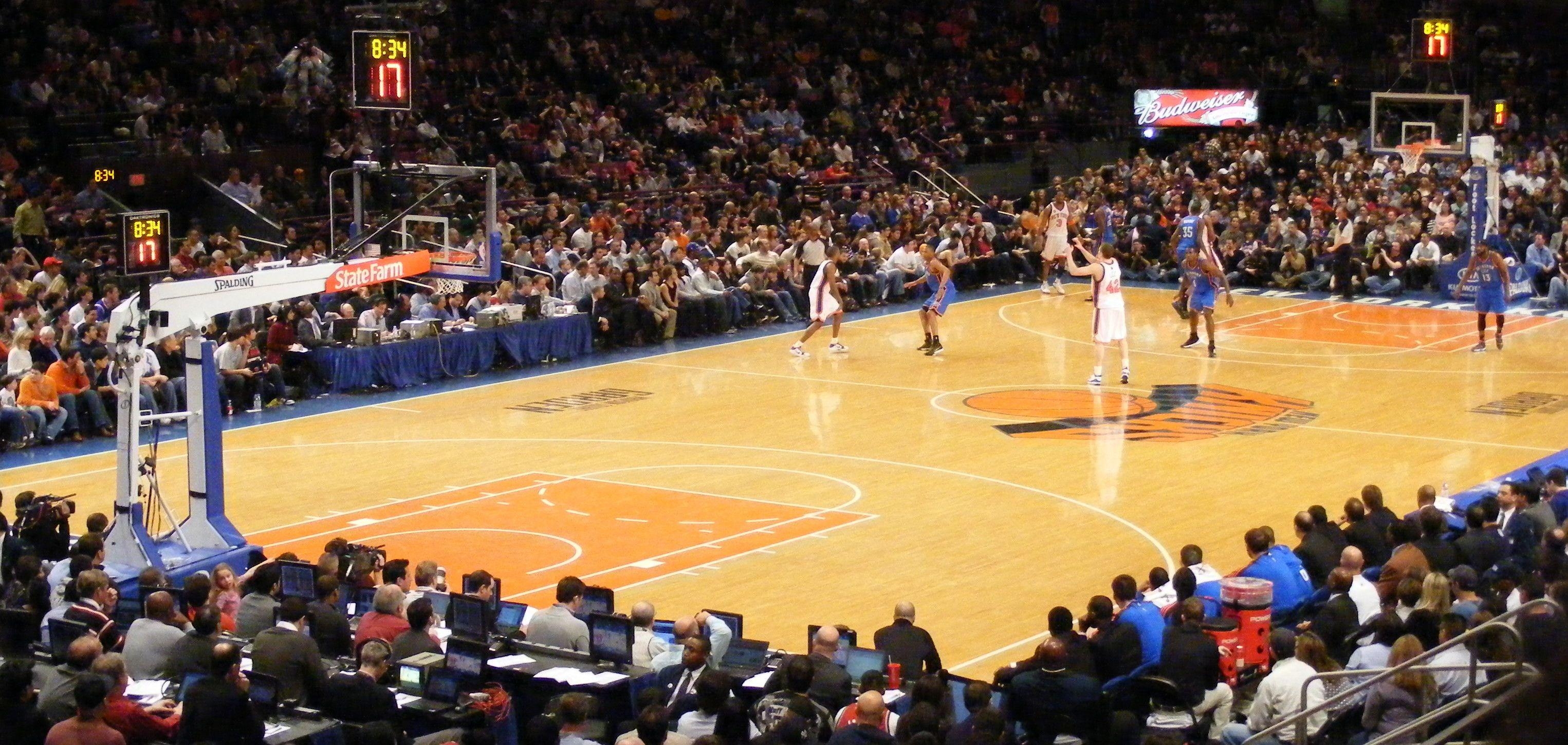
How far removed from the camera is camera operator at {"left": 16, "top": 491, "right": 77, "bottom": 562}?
12.6 metres

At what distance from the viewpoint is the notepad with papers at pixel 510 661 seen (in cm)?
959

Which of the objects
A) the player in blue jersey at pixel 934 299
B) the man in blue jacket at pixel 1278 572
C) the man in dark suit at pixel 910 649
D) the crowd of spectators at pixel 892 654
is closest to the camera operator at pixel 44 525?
the crowd of spectators at pixel 892 654

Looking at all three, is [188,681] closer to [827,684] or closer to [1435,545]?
[827,684]

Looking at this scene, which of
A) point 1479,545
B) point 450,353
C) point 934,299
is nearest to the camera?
point 1479,545

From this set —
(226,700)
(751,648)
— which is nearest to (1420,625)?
(751,648)

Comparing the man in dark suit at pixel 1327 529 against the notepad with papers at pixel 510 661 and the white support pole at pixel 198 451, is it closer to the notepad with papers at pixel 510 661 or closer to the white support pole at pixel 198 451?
the notepad with papers at pixel 510 661

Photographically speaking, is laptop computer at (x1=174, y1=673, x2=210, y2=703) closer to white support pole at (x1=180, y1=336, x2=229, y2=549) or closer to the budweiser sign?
white support pole at (x1=180, y1=336, x2=229, y2=549)

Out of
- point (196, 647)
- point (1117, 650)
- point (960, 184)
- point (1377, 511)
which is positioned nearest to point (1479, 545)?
point (1377, 511)

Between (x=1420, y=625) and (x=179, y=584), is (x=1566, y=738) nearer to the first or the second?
(x=1420, y=625)

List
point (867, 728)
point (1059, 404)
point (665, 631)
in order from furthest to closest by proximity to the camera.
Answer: point (1059, 404), point (665, 631), point (867, 728)

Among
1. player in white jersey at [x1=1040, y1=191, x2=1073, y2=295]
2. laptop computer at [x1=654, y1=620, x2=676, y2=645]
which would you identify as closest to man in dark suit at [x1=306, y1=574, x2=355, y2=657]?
laptop computer at [x1=654, y1=620, x2=676, y2=645]

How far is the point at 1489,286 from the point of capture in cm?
2372

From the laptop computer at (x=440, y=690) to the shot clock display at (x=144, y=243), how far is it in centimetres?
473

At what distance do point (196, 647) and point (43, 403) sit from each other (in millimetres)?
10919
